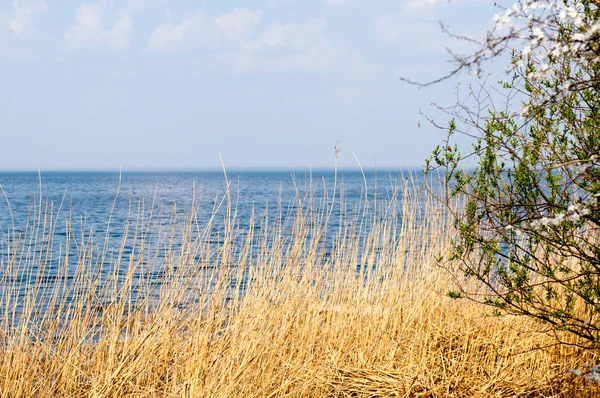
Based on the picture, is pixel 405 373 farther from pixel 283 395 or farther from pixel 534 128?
pixel 534 128

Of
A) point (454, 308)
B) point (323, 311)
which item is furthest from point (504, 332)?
point (323, 311)

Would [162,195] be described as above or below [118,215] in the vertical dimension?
above

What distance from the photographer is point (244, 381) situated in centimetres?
299

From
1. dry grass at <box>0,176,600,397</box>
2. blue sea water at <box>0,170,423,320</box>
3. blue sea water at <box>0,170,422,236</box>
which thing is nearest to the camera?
dry grass at <box>0,176,600,397</box>

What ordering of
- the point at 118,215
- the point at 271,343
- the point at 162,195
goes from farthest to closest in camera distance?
the point at 162,195, the point at 118,215, the point at 271,343

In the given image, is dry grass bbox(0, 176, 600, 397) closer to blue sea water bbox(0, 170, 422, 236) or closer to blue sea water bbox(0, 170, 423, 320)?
blue sea water bbox(0, 170, 423, 320)

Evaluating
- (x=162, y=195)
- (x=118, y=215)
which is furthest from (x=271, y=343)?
(x=162, y=195)

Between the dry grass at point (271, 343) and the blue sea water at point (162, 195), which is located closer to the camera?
the dry grass at point (271, 343)

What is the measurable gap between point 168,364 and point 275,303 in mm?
744

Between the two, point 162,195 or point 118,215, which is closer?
point 118,215

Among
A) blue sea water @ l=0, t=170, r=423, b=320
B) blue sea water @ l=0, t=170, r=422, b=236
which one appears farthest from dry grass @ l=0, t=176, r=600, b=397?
blue sea water @ l=0, t=170, r=422, b=236

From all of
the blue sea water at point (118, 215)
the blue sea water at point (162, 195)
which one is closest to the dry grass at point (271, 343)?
the blue sea water at point (118, 215)

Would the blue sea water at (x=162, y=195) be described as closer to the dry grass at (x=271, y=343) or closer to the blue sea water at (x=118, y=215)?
the blue sea water at (x=118, y=215)

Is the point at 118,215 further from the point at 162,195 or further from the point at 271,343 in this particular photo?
the point at 271,343
